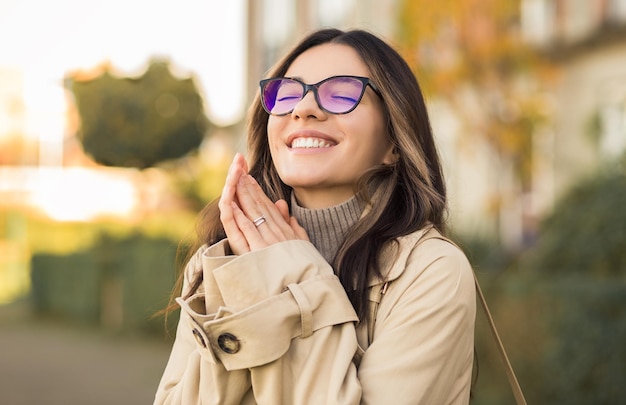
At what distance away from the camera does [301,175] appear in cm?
233

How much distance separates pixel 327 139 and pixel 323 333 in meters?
0.55

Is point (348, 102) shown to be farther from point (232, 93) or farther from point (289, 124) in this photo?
point (232, 93)

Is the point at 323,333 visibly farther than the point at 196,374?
No

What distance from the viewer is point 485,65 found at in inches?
498

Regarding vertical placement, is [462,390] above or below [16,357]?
above

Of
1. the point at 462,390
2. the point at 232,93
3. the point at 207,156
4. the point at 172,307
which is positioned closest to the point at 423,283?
the point at 462,390

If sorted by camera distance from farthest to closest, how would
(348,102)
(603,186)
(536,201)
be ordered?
(536,201), (603,186), (348,102)

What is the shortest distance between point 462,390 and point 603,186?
15.5ft

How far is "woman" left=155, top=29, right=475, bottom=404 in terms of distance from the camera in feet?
6.59

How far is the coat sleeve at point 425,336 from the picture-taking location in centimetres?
198

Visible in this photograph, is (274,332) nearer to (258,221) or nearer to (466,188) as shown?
(258,221)

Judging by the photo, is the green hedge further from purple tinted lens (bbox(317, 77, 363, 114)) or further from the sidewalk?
purple tinted lens (bbox(317, 77, 363, 114))

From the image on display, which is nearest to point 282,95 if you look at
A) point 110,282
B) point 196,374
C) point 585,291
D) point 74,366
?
point 196,374

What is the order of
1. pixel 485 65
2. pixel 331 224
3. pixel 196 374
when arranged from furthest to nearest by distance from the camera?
1. pixel 485 65
2. pixel 331 224
3. pixel 196 374
